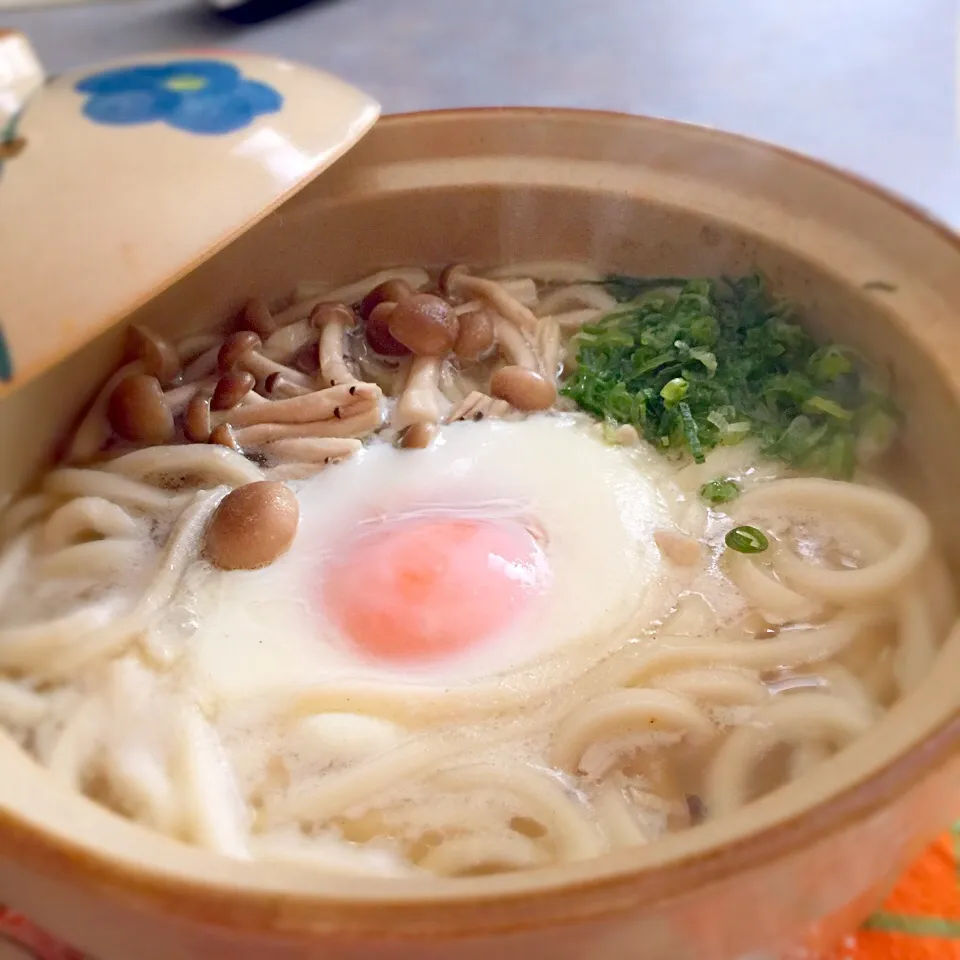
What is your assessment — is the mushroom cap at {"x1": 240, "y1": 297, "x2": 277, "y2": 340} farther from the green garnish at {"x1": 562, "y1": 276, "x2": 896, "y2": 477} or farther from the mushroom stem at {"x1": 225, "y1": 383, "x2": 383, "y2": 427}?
the green garnish at {"x1": 562, "y1": 276, "x2": 896, "y2": 477}

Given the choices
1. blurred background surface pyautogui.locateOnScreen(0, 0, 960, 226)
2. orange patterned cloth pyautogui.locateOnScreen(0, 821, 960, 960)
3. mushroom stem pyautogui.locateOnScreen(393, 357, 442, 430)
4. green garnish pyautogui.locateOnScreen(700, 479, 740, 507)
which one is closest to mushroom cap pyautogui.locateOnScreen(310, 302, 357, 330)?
mushroom stem pyautogui.locateOnScreen(393, 357, 442, 430)

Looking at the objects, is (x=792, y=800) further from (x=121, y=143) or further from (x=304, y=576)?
(x=121, y=143)

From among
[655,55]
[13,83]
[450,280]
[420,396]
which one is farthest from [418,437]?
[655,55]

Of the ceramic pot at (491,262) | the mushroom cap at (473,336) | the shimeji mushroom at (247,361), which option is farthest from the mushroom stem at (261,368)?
the mushroom cap at (473,336)

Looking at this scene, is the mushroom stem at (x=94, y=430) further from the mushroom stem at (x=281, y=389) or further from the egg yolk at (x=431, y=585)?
the egg yolk at (x=431, y=585)

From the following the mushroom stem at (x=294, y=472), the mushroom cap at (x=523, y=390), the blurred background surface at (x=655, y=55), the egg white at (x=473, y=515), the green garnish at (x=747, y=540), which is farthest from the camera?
the blurred background surface at (x=655, y=55)

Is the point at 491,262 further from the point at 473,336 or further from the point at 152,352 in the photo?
the point at 152,352

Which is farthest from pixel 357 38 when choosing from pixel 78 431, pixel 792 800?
pixel 792 800
